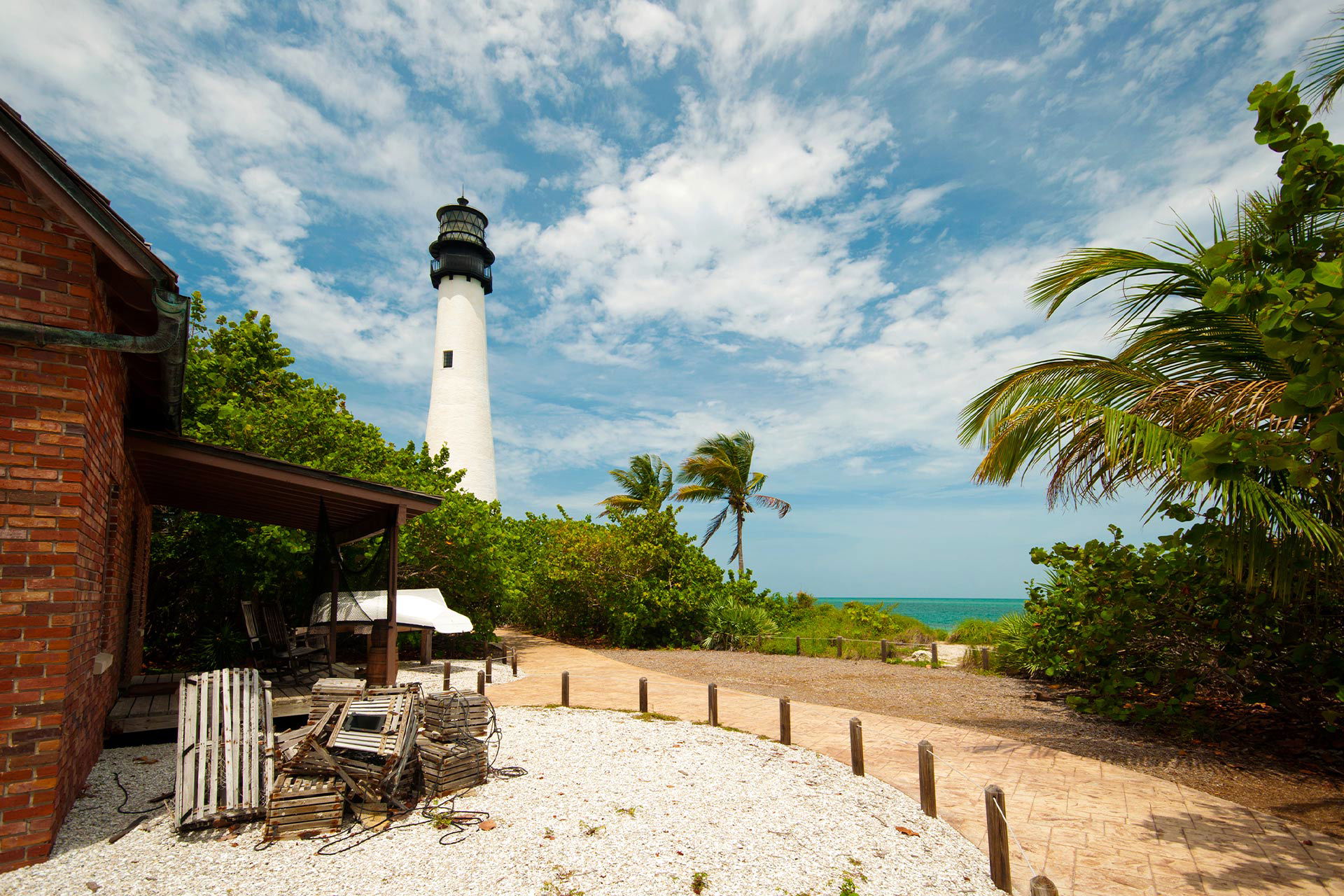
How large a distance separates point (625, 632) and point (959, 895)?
54.6 ft

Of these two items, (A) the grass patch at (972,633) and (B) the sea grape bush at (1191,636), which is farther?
(A) the grass patch at (972,633)

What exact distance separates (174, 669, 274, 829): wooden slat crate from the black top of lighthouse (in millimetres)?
24418

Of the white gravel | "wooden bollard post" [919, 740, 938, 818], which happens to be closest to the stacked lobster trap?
the white gravel

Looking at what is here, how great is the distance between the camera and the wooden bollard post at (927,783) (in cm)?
563

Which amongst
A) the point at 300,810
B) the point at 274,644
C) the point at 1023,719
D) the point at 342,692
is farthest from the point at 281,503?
the point at 1023,719

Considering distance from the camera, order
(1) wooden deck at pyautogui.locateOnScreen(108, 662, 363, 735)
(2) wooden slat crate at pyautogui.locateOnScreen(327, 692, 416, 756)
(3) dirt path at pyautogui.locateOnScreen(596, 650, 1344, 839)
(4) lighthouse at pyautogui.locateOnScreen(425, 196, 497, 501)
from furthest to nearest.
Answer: (4) lighthouse at pyautogui.locateOnScreen(425, 196, 497, 501) < (1) wooden deck at pyautogui.locateOnScreen(108, 662, 363, 735) < (3) dirt path at pyautogui.locateOnScreen(596, 650, 1344, 839) < (2) wooden slat crate at pyautogui.locateOnScreen(327, 692, 416, 756)

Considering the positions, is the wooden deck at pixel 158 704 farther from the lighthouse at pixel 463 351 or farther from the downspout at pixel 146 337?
the lighthouse at pixel 463 351

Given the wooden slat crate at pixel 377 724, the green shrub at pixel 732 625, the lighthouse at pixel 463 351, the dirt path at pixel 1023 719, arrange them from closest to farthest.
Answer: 1. the wooden slat crate at pixel 377 724
2. the dirt path at pixel 1023 719
3. the green shrub at pixel 732 625
4. the lighthouse at pixel 463 351

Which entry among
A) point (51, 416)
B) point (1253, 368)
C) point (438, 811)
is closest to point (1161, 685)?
point (1253, 368)

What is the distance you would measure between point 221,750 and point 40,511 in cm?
211

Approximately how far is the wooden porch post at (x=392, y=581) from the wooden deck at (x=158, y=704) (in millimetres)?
952

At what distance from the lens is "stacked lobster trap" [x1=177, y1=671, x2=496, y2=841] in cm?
491

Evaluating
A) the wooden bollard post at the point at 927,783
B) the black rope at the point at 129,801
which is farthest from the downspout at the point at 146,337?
the wooden bollard post at the point at 927,783

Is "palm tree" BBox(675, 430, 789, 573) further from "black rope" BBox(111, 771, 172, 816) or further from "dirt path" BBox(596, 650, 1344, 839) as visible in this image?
"black rope" BBox(111, 771, 172, 816)
